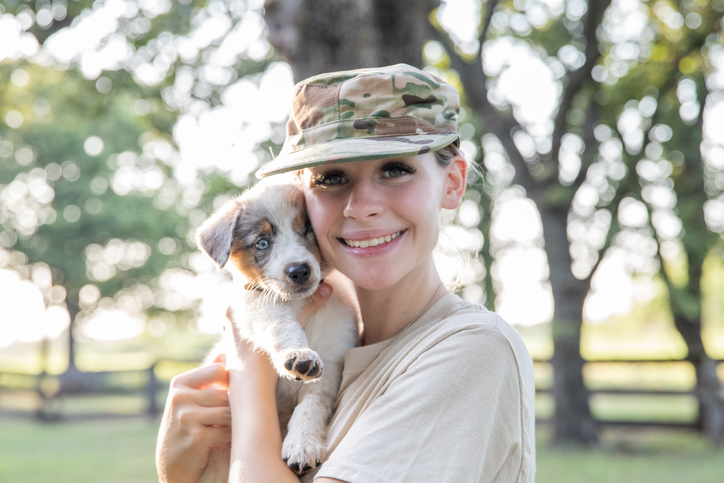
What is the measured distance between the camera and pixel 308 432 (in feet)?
7.16

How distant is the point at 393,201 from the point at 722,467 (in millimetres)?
9501

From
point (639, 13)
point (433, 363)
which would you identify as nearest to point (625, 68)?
point (639, 13)

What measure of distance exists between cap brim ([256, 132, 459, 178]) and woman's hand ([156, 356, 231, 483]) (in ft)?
3.26

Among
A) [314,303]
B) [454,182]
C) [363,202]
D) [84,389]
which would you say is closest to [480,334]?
[363,202]

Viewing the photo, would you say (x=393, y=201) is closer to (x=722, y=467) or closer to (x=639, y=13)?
(x=722, y=467)

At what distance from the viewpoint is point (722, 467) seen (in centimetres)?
916

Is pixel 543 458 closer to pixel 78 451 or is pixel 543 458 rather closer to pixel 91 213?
pixel 78 451

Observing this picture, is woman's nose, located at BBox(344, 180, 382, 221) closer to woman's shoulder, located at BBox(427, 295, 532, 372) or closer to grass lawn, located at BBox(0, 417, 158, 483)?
woman's shoulder, located at BBox(427, 295, 532, 372)

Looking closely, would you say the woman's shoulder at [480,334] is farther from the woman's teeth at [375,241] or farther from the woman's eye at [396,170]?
the woman's eye at [396,170]

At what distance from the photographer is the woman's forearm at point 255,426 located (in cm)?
193

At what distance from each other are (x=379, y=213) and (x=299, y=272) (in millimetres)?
629

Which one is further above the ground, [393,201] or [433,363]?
[393,201]

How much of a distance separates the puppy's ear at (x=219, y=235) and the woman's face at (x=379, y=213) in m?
0.68

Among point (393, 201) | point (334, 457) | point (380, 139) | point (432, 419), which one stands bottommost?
point (334, 457)
